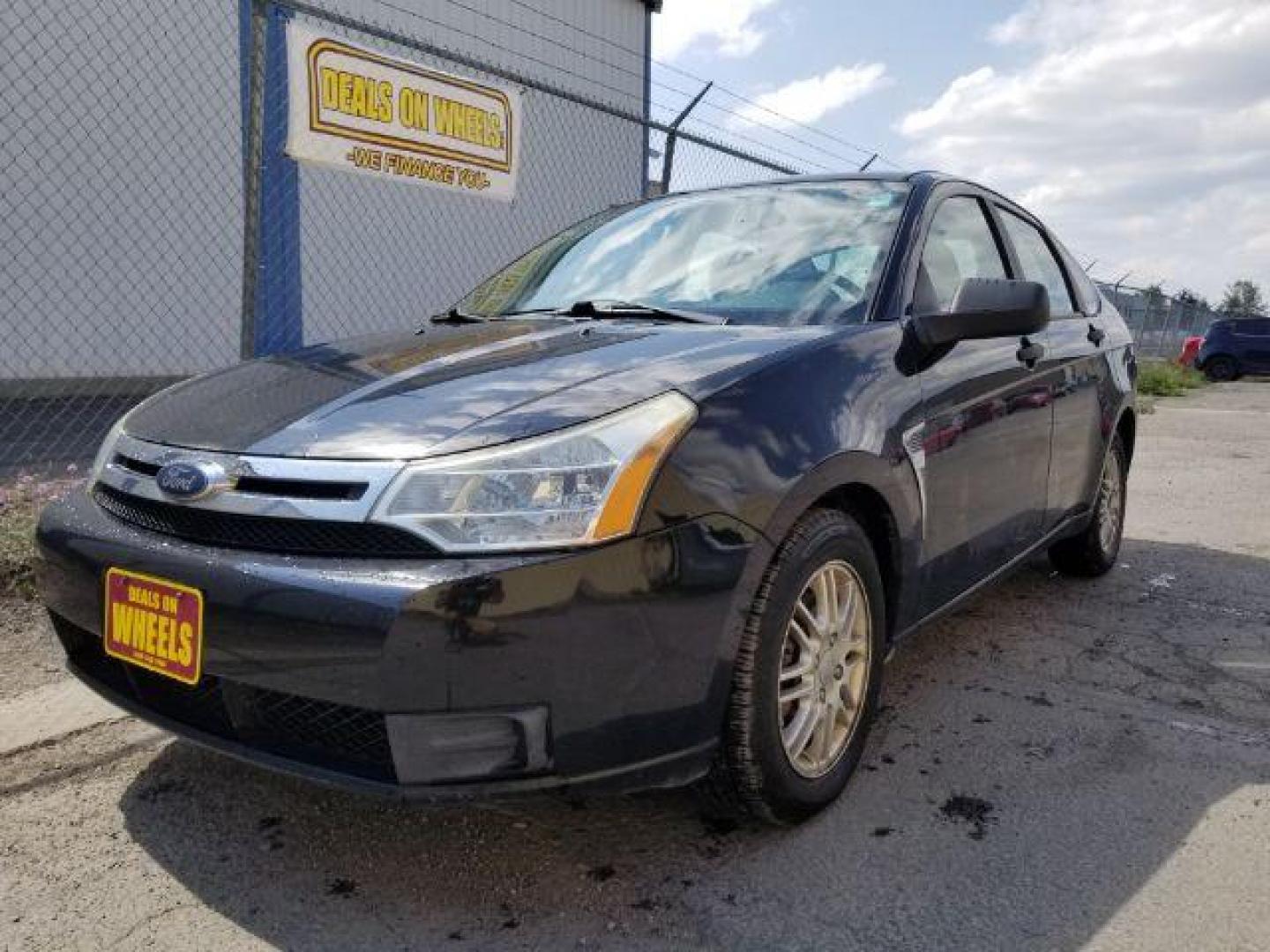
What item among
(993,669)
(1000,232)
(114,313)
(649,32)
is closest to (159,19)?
(114,313)

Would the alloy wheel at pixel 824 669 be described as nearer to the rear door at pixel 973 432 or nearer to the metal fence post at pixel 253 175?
the rear door at pixel 973 432

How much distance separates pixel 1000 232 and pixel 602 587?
7.93 ft

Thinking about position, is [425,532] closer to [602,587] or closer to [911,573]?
[602,587]

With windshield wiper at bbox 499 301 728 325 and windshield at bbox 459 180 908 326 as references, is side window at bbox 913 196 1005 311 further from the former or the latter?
windshield wiper at bbox 499 301 728 325

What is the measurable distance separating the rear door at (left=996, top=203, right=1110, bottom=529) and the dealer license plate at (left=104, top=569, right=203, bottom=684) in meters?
2.61

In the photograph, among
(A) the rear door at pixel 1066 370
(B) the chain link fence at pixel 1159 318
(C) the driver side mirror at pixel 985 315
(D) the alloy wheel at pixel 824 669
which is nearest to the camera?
(D) the alloy wheel at pixel 824 669

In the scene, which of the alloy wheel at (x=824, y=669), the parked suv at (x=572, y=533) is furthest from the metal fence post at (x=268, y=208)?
the alloy wheel at (x=824, y=669)

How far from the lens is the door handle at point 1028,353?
3.21 m

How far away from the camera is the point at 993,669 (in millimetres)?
3352

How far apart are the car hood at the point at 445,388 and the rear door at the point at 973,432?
492 millimetres

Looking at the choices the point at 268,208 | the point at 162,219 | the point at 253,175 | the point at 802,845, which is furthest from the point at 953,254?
the point at 162,219

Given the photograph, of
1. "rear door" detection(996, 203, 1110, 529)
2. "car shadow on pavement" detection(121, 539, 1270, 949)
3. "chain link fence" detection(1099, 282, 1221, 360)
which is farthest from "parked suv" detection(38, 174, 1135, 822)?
"chain link fence" detection(1099, 282, 1221, 360)

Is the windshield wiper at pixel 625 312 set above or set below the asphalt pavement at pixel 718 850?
above

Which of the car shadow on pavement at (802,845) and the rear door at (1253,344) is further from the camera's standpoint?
the rear door at (1253,344)
